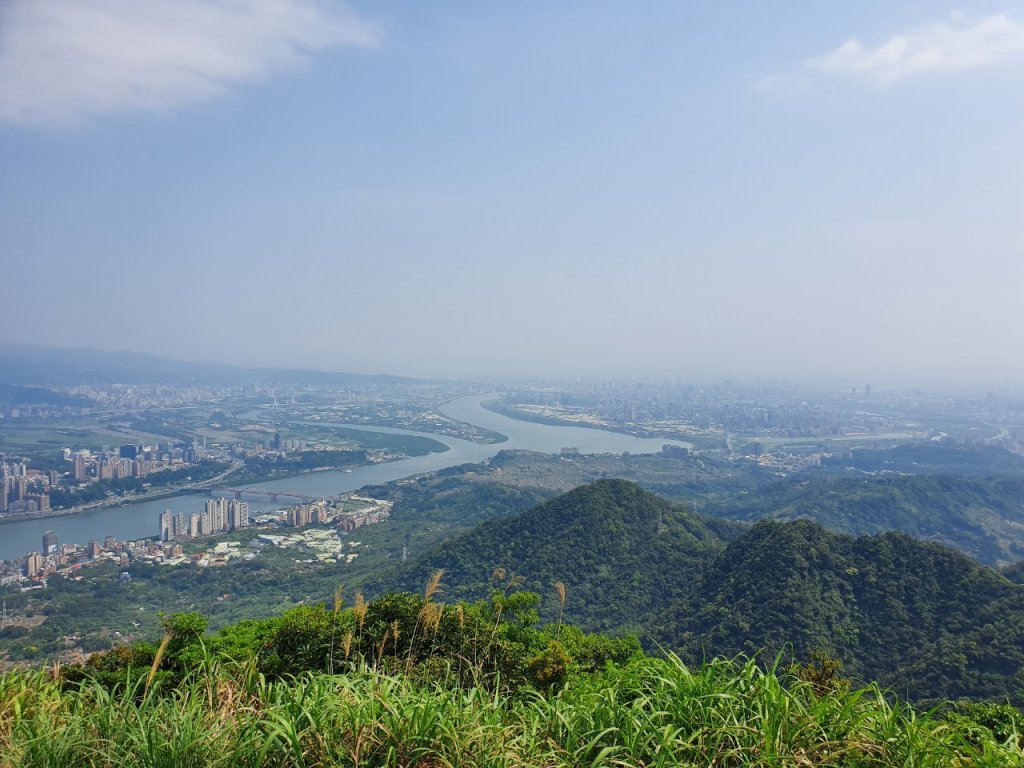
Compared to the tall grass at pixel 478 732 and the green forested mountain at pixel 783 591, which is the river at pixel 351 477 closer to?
the green forested mountain at pixel 783 591

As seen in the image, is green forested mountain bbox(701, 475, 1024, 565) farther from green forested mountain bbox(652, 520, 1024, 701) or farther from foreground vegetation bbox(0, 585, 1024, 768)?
foreground vegetation bbox(0, 585, 1024, 768)

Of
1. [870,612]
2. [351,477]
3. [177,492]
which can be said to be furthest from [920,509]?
[177,492]

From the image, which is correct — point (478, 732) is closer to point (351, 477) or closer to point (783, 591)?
point (783, 591)

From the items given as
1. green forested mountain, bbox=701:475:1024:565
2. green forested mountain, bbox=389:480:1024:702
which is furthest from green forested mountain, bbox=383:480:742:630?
green forested mountain, bbox=701:475:1024:565

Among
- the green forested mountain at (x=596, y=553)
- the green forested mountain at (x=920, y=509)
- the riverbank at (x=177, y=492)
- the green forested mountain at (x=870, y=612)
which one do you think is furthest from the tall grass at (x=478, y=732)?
the riverbank at (x=177, y=492)

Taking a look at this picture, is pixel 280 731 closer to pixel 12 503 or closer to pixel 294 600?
pixel 294 600

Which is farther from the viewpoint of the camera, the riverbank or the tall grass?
the riverbank

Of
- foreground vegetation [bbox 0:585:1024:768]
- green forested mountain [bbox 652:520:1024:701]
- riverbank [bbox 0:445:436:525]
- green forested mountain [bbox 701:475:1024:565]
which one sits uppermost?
foreground vegetation [bbox 0:585:1024:768]
